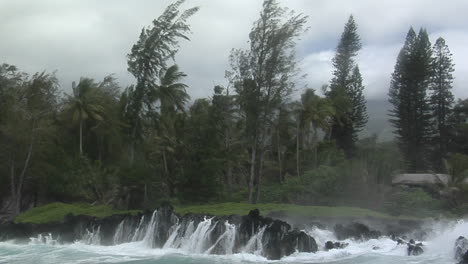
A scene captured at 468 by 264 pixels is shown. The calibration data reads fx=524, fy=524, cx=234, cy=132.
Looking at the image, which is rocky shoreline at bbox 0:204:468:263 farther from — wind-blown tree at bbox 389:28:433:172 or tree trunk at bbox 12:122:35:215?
wind-blown tree at bbox 389:28:433:172

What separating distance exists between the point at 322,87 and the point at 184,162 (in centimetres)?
1807

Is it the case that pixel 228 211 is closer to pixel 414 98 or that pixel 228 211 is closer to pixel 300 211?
Answer: pixel 300 211

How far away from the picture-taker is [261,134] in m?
24.4

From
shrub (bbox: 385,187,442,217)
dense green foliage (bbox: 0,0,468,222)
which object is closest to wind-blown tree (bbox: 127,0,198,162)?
dense green foliage (bbox: 0,0,468,222)

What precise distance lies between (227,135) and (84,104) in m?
9.34

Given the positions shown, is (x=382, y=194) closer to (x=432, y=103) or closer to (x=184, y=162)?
(x=184, y=162)

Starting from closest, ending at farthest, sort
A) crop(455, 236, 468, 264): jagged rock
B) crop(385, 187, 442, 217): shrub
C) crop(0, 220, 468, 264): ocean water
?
crop(455, 236, 468, 264): jagged rock < crop(0, 220, 468, 264): ocean water < crop(385, 187, 442, 217): shrub

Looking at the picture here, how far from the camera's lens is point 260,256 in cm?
1405

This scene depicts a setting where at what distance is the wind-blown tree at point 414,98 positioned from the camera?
3328 centimetres

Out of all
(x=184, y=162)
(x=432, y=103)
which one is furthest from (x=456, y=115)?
(x=184, y=162)

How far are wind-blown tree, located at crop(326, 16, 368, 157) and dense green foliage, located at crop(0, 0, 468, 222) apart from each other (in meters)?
0.09

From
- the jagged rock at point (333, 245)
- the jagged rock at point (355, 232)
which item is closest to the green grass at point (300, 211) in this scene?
the jagged rock at point (355, 232)

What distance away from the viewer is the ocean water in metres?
13.2

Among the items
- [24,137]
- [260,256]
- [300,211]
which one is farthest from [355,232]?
[24,137]
